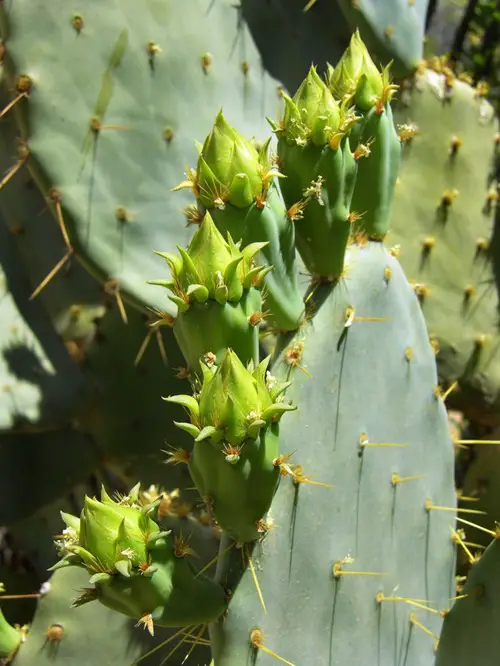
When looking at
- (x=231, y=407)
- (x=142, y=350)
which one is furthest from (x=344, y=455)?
(x=142, y=350)

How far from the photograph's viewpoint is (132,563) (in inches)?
28.1

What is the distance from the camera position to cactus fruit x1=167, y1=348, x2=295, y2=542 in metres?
0.73

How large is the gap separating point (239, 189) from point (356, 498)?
0.44 m

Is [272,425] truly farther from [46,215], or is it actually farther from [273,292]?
[46,215]

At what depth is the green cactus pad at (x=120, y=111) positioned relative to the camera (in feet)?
3.93

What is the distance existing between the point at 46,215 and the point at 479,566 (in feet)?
3.58

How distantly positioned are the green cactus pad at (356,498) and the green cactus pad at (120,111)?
1.27ft

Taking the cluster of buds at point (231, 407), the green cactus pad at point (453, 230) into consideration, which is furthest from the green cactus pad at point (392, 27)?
the cluster of buds at point (231, 407)

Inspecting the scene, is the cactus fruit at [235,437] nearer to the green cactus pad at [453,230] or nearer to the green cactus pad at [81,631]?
the green cactus pad at [81,631]

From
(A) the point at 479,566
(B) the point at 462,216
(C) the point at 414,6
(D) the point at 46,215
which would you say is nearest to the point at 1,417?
(D) the point at 46,215

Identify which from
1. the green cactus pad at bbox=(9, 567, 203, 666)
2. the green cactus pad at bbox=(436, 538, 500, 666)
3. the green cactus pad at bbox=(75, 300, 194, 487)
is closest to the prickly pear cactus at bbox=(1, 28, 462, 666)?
the green cactus pad at bbox=(436, 538, 500, 666)

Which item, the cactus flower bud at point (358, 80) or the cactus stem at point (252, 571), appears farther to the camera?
the cactus flower bud at point (358, 80)

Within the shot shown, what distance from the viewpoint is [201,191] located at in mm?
862

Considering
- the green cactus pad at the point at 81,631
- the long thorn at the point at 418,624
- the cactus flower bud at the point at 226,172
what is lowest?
the green cactus pad at the point at 81,631
